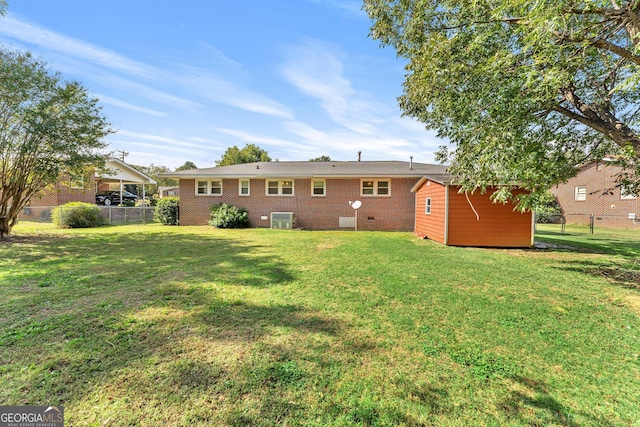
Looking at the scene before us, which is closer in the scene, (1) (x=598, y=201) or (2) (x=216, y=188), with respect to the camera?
(2) (x=216, y=188)

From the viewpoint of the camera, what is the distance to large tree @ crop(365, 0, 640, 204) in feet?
14.5

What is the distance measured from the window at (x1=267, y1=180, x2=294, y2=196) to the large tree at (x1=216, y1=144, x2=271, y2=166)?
25234 mm

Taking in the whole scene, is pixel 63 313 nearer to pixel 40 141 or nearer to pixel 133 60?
pixel 40 141

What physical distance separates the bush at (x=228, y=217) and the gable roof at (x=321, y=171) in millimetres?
1889

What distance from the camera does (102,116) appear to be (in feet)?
34.7

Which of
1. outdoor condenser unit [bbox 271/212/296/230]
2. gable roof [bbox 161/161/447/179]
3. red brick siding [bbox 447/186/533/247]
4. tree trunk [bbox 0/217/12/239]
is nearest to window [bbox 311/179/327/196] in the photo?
gable roof [bbox 161/161/447/179]

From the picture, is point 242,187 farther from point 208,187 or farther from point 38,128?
point 38,128

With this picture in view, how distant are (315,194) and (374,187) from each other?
10.9 feet

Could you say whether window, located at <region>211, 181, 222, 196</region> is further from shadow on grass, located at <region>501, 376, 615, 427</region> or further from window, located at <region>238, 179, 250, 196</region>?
shadow on grass, located at <region>501, 376, 615, 427</region>

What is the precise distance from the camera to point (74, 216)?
14.2 m

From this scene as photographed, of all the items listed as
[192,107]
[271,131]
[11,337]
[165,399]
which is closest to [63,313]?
[11,337]

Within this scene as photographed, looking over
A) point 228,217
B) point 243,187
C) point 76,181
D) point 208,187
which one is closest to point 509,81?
point 228,217

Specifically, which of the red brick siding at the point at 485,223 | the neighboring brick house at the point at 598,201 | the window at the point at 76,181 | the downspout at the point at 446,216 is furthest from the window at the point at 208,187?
the neighboring brick house at the point at 598,201

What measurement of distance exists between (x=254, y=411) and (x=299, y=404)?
1.10ft
